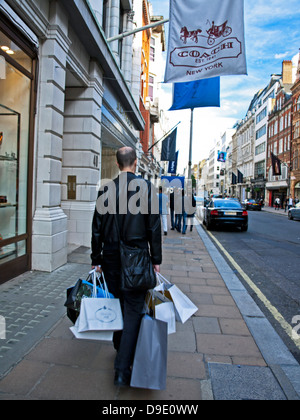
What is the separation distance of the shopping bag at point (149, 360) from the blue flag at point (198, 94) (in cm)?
1051

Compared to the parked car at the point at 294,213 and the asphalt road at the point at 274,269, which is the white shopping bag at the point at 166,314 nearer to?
the asphalt road at the point at 274,269

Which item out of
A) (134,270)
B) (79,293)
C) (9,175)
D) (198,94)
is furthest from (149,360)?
(198,94)

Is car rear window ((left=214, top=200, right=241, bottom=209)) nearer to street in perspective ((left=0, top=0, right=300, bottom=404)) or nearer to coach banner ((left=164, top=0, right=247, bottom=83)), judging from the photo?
street in perspective ((left=0, top=0, right=300, bottom=404))

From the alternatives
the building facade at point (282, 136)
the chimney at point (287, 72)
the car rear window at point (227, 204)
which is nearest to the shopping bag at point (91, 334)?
the car rear window at point (227, 204)

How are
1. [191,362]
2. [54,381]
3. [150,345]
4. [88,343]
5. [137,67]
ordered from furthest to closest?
[137,67], [88,343], [191,362], [54,381], [150,345]

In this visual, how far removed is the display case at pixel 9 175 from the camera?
499 cm

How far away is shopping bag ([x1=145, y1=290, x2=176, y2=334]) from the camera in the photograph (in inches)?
101

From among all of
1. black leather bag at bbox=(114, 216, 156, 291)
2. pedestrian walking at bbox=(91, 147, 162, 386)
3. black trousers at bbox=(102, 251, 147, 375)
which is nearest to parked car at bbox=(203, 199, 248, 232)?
pedestrian walking at bbox=(91, 147, 162, 386)

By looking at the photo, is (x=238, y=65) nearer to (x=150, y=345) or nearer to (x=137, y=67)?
(x=150, y=345)

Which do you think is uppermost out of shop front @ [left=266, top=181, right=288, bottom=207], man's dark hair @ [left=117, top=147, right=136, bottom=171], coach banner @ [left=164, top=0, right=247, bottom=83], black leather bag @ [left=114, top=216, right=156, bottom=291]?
coach banner @ [left=164, top=0, right=247, bottom=83]

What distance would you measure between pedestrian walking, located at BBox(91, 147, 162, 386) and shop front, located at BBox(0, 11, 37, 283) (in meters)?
2.82

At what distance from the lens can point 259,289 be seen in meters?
5.33

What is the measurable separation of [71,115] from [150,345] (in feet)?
23.2
